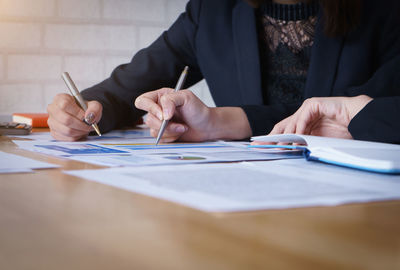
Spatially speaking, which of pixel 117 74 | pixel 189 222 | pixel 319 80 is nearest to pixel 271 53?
pixel 319 80

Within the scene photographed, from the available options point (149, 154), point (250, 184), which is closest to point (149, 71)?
point (149, 154)

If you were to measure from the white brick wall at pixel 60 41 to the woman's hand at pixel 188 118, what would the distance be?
159 centimetres

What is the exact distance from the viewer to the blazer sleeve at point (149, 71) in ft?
4.66

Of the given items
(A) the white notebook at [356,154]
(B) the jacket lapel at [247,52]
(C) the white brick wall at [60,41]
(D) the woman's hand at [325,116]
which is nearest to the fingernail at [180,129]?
(D) the woman's hand at [325,116]

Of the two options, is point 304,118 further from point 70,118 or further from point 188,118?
point 70,118

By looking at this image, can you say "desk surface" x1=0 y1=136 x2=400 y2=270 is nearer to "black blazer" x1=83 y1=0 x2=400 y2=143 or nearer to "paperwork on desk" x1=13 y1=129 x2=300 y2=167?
"paperwork on desk" x1=13 y1=129 x2=300 y2=167

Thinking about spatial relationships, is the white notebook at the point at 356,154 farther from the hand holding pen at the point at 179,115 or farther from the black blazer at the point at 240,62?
the black blazer at the point at 240,62

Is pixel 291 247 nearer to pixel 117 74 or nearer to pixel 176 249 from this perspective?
pixel 176 249

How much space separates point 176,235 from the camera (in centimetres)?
31

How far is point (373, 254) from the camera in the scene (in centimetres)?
28

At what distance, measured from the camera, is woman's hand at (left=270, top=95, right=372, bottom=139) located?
0.92 meters

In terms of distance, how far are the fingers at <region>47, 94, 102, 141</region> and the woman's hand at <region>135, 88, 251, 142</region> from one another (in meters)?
0.13

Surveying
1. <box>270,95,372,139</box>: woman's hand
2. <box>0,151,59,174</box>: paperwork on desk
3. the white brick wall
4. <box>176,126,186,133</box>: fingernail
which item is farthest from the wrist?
the white brick wall

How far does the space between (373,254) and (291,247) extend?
0.05 metres
